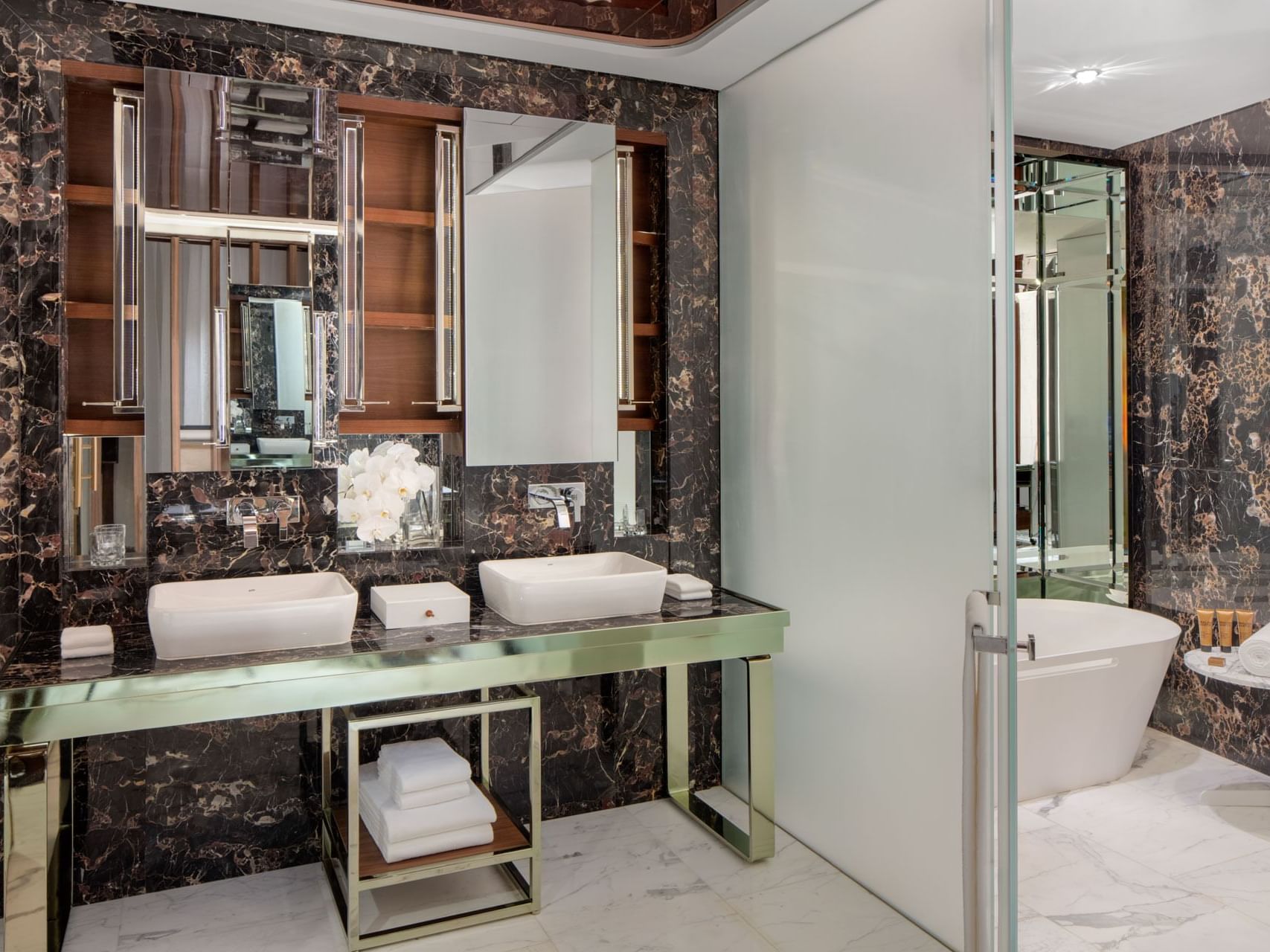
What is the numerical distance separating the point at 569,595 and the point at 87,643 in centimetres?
133

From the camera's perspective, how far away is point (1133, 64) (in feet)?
5.01

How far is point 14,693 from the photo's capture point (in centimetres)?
228

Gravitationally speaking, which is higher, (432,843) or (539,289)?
(539,289)

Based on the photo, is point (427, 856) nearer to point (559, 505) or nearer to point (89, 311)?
point (559, 505)

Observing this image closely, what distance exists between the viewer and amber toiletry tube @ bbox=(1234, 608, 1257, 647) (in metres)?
1.48

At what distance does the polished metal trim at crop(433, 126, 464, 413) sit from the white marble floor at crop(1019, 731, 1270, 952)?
2285mm

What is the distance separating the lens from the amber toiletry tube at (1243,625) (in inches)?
58.4

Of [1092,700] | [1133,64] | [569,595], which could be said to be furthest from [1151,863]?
[569,595]

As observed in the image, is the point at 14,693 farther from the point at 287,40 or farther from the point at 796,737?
the point at 796,737

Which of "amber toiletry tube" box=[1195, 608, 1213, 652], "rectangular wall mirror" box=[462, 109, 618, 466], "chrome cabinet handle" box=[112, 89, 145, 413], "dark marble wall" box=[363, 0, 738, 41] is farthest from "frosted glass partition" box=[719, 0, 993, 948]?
"chrome cabinet handle" box=[112, 89, 145, 413]

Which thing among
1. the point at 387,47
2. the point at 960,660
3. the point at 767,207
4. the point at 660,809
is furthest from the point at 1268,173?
the point at 660,809

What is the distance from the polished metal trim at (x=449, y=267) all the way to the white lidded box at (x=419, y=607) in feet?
2.22

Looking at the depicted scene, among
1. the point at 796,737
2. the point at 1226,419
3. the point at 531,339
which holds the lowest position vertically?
the point at 796,737

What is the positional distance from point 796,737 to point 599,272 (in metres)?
1.81
